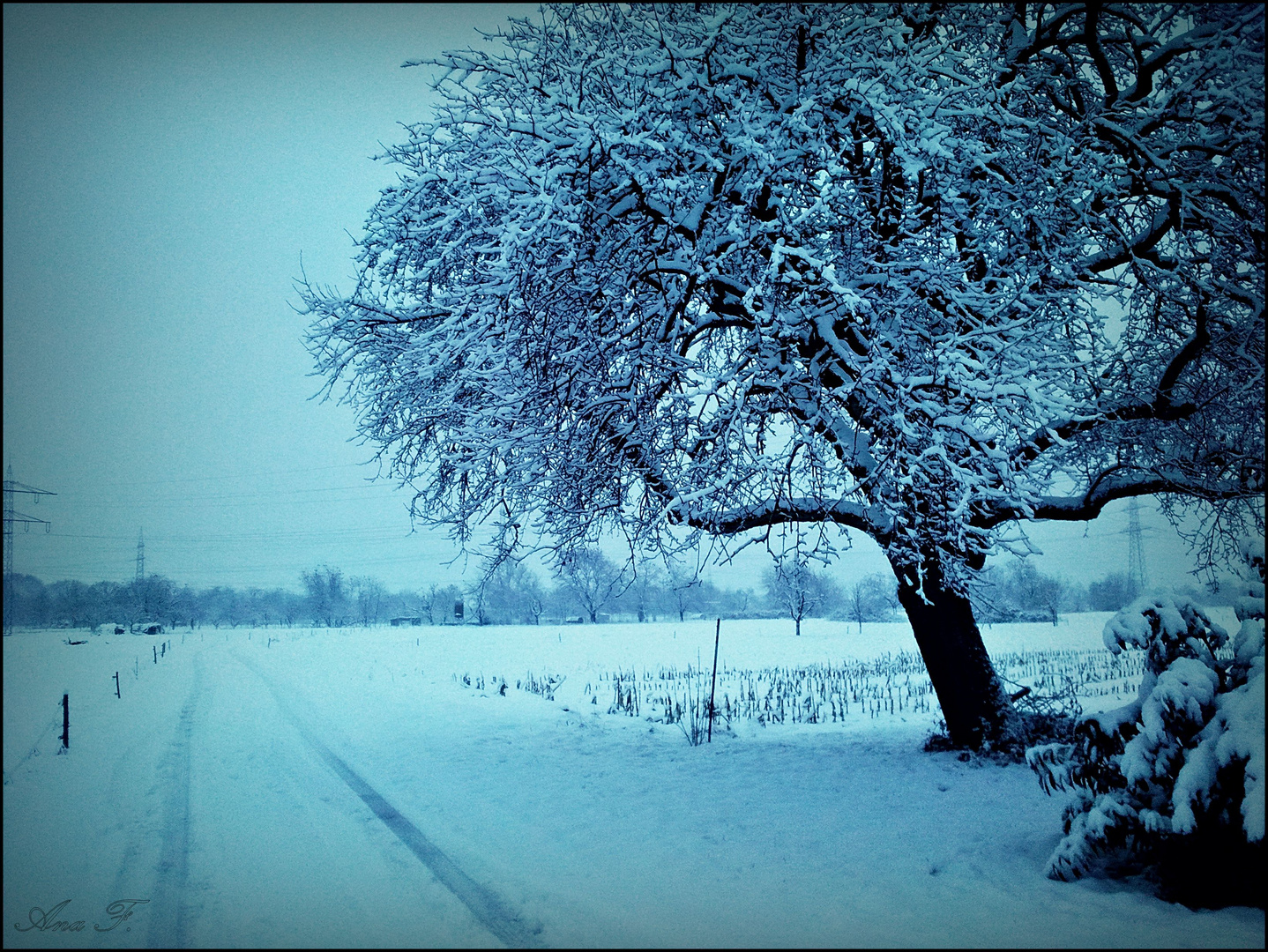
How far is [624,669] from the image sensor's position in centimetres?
2230

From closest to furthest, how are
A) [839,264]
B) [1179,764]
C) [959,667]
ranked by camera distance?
[1179,764], [839,264], [959,667]

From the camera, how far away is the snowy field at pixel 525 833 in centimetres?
408

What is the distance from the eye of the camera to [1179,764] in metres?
4.29

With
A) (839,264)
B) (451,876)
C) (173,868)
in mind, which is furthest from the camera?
(839,264)

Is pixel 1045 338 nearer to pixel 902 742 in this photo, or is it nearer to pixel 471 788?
pixel 902 742

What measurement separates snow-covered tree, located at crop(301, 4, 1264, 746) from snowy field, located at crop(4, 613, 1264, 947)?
2.47m

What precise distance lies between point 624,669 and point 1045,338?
17789 mm

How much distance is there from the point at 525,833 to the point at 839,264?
614cm

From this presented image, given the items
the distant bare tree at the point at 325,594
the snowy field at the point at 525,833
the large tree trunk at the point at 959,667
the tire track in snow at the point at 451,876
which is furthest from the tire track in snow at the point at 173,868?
the distant bare tree at the point at 325,594

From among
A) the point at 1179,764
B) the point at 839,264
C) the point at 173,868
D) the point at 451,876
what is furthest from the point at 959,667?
the point at 173,868

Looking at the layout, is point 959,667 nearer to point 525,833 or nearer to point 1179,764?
point 1179,764

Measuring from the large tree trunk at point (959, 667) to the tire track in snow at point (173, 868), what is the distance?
7.31m
